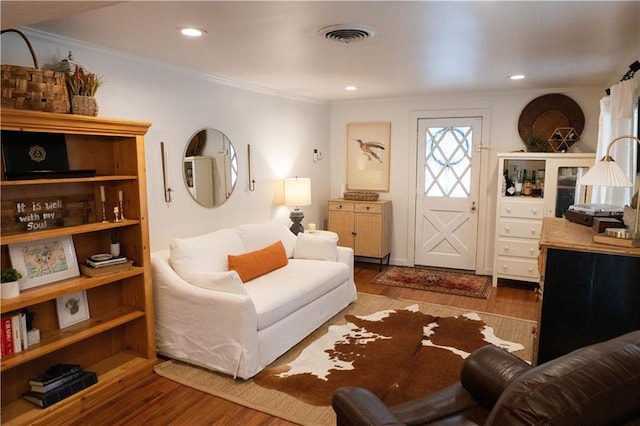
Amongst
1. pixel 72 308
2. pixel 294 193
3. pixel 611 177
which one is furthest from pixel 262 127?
pixel 611 177

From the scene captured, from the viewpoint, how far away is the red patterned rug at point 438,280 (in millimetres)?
4750

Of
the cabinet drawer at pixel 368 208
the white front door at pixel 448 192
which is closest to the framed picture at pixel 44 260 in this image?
the cabinet drawer at pixel 368 208

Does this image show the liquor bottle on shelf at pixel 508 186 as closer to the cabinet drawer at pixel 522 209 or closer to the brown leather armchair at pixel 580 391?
the cabinet drawer at pixel 522 209

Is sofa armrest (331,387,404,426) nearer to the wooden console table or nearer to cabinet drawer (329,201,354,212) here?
the wooden console table

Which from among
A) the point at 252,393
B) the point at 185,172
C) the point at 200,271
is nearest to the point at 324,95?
the point at 185,172

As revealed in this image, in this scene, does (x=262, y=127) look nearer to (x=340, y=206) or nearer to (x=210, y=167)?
(x=210, y=167)

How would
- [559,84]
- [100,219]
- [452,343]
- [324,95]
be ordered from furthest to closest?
1. [324,95]
2. [559,84]
3. [452,343]
4. [100,219]

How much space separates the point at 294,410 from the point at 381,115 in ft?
13.7

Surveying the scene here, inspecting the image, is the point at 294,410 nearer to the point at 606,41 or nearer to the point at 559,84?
the point at 606,41

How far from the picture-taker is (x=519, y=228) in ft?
15.6

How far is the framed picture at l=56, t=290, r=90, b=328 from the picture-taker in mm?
2664

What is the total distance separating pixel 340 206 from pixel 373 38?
121 inches

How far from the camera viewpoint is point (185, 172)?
363cm

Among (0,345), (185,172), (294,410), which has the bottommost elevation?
(294,410)
